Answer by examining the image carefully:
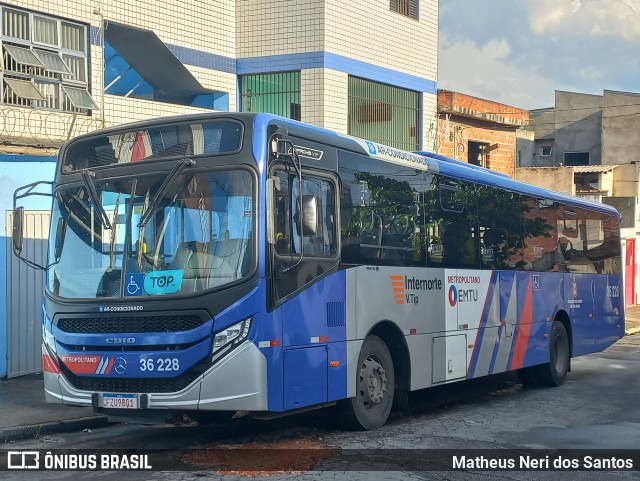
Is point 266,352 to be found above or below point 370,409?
above

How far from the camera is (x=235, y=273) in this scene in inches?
322

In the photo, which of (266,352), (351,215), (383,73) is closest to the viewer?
(266,352)

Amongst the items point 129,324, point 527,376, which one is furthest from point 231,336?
point 527,376

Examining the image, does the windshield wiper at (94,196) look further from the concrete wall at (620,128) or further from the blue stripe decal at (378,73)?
the concrete wall at (620,128)

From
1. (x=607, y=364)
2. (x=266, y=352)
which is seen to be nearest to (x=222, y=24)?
(x=607, y=364)

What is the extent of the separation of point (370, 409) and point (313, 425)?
76 cm

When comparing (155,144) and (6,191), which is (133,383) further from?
(6,191)

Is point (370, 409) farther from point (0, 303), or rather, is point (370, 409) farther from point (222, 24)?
point (222, 24)

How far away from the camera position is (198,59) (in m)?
18.4

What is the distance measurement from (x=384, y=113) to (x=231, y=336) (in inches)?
541

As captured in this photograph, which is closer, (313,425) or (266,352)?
(266,352)

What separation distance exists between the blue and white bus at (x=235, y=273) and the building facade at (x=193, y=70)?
5251 millimetres

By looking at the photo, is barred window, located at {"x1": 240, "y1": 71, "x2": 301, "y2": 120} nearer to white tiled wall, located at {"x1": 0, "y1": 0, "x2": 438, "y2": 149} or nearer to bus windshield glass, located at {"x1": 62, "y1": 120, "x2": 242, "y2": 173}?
white tiled wall, located at {"x1": 0, "y1": 0, "x2": 438, "y2": 149}

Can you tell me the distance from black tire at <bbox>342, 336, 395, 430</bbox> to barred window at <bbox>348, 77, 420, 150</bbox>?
1014 cm
